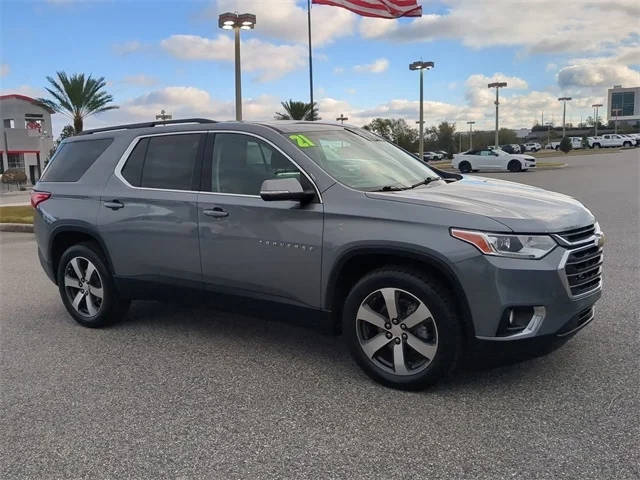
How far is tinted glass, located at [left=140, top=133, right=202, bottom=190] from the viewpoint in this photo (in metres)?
4.72

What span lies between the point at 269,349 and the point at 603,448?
98.3 inches

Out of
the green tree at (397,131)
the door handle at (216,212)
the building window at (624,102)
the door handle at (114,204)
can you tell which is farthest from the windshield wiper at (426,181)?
the building window at (624,102)

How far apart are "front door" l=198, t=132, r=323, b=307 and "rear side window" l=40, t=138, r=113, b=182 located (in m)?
1.44

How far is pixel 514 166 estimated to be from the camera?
34.7m

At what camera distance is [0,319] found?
590 centimetres

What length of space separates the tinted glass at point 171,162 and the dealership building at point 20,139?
62.9m

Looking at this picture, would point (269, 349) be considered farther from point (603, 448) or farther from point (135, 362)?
point (603, 448)

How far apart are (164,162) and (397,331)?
96.4 inches

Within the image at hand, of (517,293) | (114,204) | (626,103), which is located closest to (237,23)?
(114,204)

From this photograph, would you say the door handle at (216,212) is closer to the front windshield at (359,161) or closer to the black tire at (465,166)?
the front windshield at (359,161)

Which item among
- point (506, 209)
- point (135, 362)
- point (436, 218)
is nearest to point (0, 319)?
point (135, 362)

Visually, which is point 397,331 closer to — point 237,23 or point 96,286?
point 96,286

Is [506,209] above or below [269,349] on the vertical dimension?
above

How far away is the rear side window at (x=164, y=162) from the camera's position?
4.73 meters
